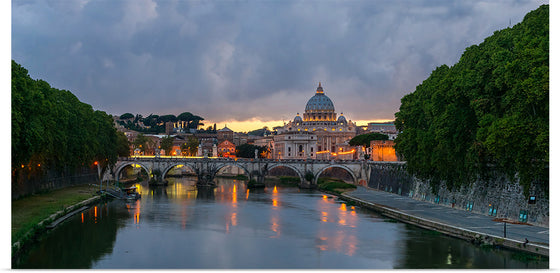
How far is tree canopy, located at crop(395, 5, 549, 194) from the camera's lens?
30750mm

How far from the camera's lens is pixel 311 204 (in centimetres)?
6172

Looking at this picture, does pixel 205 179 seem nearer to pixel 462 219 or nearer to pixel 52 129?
pixel 52 129

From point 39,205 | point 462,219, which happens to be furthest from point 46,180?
point 462,219

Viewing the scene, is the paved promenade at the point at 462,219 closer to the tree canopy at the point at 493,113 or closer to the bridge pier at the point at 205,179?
the tree canopy at the point at 493,113

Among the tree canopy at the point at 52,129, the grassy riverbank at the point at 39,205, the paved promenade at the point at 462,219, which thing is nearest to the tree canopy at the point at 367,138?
the tree canopy at the point at 52,129

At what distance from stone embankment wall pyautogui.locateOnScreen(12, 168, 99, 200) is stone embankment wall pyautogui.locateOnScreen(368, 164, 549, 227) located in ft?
102

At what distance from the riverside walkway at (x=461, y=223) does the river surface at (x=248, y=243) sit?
74cm

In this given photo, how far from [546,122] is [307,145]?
158800 mm

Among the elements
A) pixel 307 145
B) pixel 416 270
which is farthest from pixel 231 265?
pixel 307 145

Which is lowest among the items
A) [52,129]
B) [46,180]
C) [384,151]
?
[46,180]

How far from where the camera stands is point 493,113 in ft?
119

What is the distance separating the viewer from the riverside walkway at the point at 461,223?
101 feet

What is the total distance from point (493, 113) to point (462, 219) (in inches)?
299

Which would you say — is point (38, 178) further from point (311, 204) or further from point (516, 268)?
point (516, 268)
